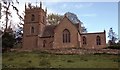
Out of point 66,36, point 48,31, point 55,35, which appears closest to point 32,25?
point 48,31

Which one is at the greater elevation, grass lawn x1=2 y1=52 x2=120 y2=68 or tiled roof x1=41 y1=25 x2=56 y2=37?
tiled roof x1=41 y1=25 x2=56 y2=37

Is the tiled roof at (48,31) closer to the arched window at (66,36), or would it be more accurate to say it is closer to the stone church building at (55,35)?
the stone church building at (55,35)

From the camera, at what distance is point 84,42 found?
60844 mm

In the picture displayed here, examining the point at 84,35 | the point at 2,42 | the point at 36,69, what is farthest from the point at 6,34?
the point at 36,69

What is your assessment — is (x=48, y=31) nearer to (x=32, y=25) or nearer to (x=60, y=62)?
(x=32, y=25)

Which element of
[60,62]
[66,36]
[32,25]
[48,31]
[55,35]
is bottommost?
[60,62]

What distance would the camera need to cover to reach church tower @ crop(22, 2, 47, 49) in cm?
6406

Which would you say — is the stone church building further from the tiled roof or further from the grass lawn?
the grass lawn

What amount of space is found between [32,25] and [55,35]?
7950mm

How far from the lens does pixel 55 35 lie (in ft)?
198

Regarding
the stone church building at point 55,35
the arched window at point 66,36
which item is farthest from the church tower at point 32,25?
the arched window at point 66,36

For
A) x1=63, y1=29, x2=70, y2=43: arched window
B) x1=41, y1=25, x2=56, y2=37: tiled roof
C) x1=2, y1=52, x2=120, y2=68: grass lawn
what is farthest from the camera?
x1=41, y1=25, x2=56, y2=37: tiled roof

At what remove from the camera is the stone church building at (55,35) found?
195 ft

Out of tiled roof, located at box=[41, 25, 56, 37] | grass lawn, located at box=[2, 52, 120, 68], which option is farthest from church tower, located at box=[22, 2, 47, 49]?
grass lawn, located at box=[2, 52, 120, 68]
